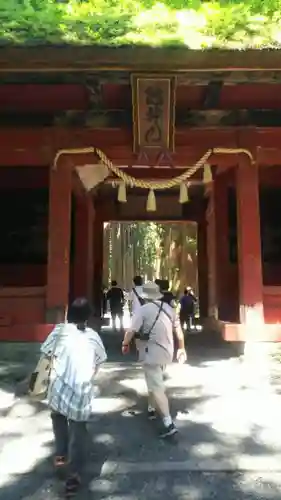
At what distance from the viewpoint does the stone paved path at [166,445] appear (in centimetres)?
372

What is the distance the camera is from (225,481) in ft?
12.5

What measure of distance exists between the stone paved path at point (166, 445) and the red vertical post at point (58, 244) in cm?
116

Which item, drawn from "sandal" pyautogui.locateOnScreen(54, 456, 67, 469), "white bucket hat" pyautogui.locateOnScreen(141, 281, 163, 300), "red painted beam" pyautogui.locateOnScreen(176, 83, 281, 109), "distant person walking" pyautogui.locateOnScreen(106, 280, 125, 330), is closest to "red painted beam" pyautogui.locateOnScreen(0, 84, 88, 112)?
"red painted beam" pyautogui.locateOnScreen(176, 83, 281, 109)

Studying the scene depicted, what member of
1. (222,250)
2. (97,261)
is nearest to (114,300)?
(97,261)

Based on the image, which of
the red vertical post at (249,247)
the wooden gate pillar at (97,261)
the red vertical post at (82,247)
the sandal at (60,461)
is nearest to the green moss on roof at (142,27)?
the red vertical post at (249,247)

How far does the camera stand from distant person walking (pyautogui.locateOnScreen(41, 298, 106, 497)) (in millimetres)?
3631

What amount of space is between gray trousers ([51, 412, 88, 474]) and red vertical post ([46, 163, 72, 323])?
331 cm

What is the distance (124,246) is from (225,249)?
872 inches

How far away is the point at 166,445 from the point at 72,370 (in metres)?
1.40

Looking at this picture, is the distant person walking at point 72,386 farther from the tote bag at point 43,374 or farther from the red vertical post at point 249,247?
the red vertical post at point 249,247

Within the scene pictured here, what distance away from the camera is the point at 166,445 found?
4469mm

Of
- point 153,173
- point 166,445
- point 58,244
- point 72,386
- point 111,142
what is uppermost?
point 153,173

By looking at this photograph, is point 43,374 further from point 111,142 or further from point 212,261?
point 212,261

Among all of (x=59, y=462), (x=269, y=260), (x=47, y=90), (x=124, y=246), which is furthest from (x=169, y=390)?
(x=124, y=246)
